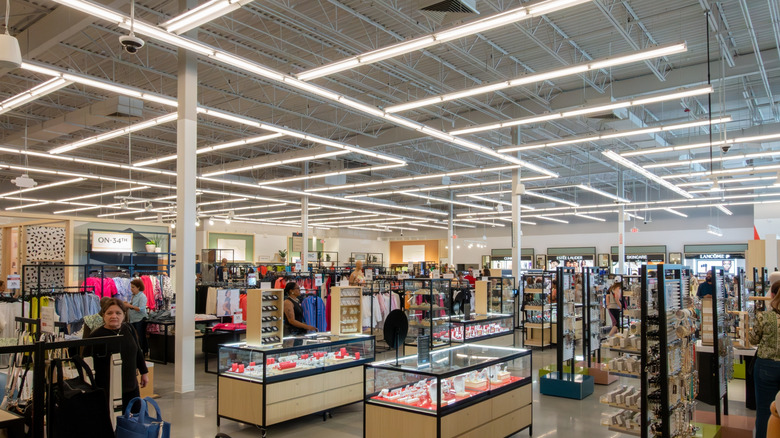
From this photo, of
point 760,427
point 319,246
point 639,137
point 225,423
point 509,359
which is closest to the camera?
point 760,427

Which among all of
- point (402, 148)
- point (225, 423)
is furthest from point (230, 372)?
point (402, 148)

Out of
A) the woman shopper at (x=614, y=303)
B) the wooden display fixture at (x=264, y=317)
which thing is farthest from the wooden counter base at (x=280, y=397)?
the woman shopper at (x=614, y=303)

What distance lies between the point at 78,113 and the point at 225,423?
28.4 ft

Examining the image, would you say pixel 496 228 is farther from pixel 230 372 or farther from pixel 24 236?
pixel 230 372

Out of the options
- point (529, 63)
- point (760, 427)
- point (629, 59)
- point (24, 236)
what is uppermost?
point (529, 63)

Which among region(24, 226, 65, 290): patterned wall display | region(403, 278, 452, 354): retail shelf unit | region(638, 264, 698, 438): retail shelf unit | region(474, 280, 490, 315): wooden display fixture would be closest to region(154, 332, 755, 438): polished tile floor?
region(638, 264, 698, 438): retail shelf unit

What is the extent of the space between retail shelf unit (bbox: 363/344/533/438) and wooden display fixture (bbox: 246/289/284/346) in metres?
1.86

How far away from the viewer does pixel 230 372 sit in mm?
6129

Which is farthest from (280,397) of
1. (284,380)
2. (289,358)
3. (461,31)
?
(461,31)

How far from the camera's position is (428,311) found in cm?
1041

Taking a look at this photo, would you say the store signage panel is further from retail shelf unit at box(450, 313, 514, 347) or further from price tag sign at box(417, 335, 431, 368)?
price tag sign at box(417, 335, 431, 368)

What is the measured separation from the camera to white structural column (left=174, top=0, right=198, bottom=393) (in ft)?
25.6

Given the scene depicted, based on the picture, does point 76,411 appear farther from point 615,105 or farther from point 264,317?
point 615,105

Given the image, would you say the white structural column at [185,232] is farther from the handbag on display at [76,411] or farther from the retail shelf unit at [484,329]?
the handbag on display at [76,411]
